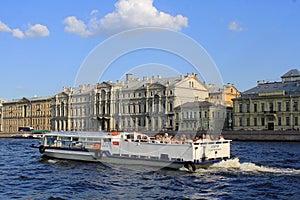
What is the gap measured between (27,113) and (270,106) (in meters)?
81.0

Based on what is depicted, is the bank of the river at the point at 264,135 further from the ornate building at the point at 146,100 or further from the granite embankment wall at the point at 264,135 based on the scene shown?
the ornate building at the point at 146,100

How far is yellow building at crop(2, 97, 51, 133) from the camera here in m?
126

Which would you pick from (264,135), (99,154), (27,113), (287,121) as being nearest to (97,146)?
(99,154)

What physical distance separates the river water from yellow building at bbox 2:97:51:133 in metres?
98.7

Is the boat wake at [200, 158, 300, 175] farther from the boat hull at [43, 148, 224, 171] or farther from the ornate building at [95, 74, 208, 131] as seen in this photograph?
the ornate building at [95, 74, 208, 131]

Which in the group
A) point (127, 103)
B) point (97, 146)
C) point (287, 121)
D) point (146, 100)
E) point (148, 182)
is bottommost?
point (148, 182)

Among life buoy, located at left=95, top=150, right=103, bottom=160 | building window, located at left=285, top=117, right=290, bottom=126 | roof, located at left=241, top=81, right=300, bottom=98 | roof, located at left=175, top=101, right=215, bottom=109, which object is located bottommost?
life buoy, located at left=95, top=150, right=103, bottom=160

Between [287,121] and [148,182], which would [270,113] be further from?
[148,182]

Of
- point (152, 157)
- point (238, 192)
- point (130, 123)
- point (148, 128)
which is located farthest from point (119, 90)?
point (238, 192)

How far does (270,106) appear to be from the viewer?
247ft

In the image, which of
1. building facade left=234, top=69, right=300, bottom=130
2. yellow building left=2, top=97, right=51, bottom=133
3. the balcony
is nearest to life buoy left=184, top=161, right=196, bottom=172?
building facade left=234, top=69, right=300, bottom=130

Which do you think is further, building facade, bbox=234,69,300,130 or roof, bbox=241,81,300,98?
roof, bbox=241,81,300,98

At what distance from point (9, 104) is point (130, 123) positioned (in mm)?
57352

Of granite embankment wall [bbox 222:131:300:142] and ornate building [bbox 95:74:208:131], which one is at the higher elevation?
ornate building [bbox 95:74:208:131]
